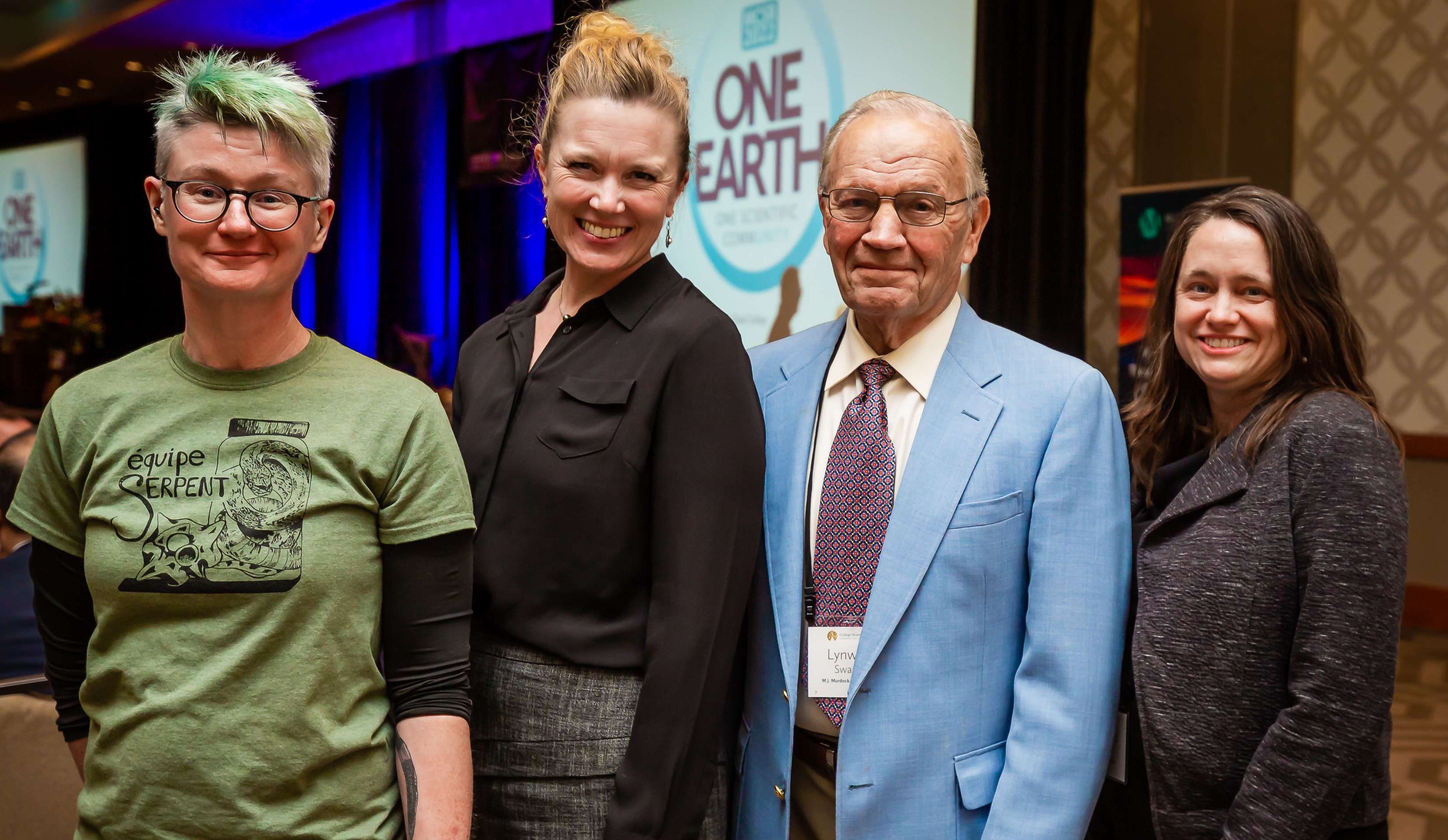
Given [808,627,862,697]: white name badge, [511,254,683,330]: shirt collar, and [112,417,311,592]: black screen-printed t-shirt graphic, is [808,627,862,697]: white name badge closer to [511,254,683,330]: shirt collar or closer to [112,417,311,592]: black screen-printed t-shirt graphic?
[511,254,683,330]: shirt collar

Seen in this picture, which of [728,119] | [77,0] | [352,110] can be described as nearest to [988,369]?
[728,119]

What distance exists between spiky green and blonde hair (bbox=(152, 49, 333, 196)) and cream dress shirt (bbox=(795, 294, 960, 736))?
762mm

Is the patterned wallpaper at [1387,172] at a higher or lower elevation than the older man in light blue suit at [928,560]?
higher

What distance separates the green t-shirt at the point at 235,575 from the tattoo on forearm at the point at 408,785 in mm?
16

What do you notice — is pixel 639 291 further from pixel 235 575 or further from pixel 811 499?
pixel 235 575

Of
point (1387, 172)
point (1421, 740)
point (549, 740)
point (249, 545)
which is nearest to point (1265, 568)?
point (549, 740)

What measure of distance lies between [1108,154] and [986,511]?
5857 millimetres

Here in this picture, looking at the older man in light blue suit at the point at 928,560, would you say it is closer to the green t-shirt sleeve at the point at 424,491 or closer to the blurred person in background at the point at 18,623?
the green t-shirt sleeve at the point at 424,491

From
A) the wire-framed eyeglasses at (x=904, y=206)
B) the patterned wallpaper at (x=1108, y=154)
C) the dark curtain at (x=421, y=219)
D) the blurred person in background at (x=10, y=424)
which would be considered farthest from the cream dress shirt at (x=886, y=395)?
the patterned wallpaper at (x=1108, y=154)

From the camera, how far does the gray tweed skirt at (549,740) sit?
144 cm

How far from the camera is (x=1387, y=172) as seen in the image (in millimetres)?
5867

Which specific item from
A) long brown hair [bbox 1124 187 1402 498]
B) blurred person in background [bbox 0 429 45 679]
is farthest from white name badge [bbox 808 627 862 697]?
blurred person in background [bbox 0 429 45 679]

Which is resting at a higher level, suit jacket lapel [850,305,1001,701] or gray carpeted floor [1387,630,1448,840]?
suit jacket lapel [850,305,1001,701]

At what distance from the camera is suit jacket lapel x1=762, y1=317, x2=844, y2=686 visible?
5.18 ft
